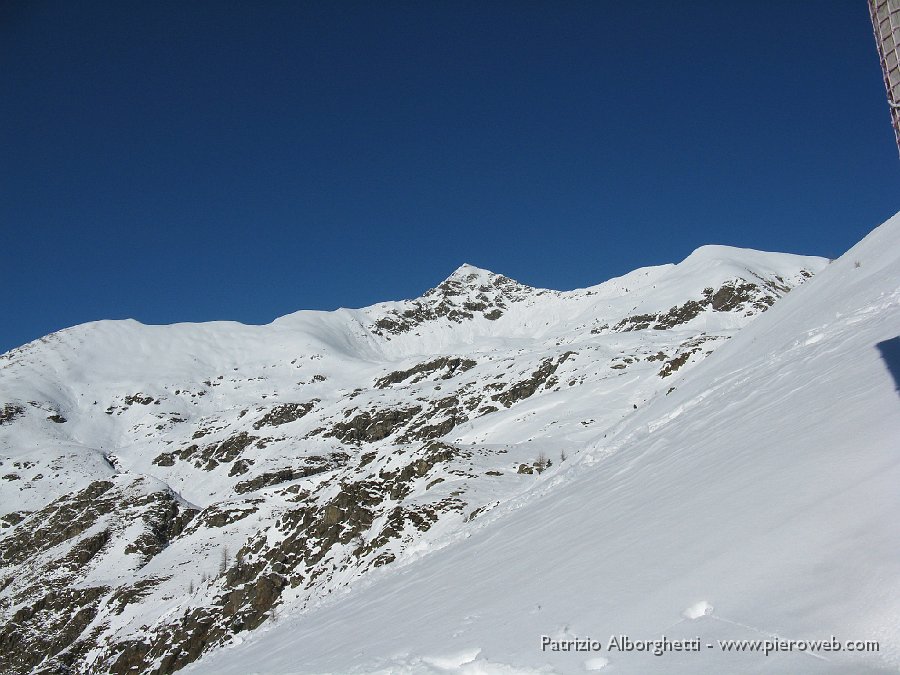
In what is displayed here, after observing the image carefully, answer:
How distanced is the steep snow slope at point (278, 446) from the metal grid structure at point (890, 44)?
23.3 feet

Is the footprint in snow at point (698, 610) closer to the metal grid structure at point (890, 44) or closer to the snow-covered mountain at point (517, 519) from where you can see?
the snow-covered mountain at point (517, 519)

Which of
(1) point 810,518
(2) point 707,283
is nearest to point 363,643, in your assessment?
(1) point 810,518

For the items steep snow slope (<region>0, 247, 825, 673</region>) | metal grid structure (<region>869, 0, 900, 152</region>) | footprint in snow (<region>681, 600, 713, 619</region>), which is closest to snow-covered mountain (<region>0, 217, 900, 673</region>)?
footprint in snow (<region>681, 600, 713, 619</region>)

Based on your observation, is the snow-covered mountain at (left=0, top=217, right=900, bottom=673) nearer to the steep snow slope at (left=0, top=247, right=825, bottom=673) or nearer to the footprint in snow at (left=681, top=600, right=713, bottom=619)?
the footprint in snow at (left=681, top=600, right=713, bottom=619)

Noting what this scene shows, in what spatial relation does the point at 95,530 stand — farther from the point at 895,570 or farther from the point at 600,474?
the point at 895,570

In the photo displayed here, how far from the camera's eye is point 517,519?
11.5 m

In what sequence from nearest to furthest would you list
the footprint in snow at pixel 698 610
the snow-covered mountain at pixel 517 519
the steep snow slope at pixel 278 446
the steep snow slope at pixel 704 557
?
the steep snow slope at pixel 704 557 < the footprint in snow at pixel 698 610 < the snow-covered mountain at pixel 517 519 < the steep snow slope at pixel 278 446

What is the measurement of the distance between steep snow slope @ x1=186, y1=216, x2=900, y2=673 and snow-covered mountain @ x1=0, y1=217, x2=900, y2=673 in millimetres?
29

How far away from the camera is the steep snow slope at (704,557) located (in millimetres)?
3174

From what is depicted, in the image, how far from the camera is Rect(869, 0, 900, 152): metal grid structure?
399 cm

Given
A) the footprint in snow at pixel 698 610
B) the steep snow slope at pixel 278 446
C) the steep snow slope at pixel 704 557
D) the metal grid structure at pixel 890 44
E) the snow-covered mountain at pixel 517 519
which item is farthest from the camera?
the steep snow slope at pixel 278 446

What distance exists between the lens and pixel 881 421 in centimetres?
501

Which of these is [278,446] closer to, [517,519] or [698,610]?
[517,519]

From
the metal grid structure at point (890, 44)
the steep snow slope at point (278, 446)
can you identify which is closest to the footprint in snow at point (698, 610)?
the metal grid structure at point (890, 44)
